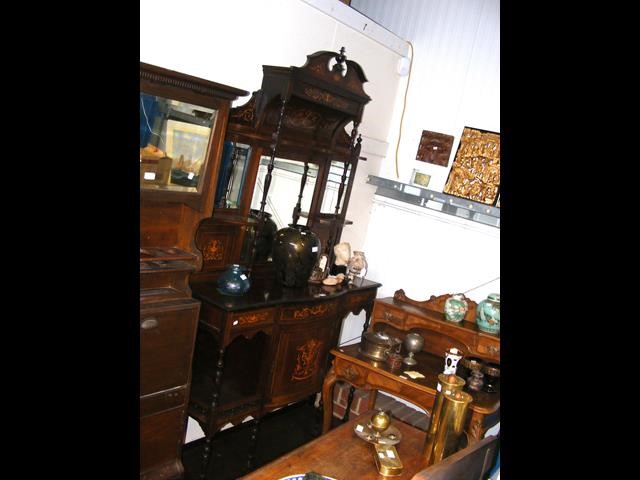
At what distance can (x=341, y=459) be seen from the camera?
2.25 metres

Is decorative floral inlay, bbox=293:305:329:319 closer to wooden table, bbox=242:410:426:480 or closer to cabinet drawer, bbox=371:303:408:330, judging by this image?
cabinet drawer, bbox=371:303:408:330

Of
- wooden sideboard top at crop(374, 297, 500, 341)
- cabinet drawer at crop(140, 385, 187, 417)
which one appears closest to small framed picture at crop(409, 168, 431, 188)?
wooden sideboard top at crop(374, 297, 500, 341)

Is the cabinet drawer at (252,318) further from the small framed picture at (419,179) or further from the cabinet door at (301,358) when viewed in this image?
the small framed picture at (419,179)

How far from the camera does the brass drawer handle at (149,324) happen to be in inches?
100

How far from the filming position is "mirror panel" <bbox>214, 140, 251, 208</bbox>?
3.25 m

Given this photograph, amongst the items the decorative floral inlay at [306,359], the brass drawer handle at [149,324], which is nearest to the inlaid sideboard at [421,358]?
the decorative floral inlay at [306,359]

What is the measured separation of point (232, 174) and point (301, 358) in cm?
130

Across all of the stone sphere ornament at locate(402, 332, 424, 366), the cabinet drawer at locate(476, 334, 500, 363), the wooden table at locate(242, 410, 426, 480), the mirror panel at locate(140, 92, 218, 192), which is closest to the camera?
the wooden table at locate(242, 410, 426, 480)

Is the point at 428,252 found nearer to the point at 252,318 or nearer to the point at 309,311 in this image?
the point at 309,311

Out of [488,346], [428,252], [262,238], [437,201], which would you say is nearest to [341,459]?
[262,238]

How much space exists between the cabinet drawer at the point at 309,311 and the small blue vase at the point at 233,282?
1.00 ft

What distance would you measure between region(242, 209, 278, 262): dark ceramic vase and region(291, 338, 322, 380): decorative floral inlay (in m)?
0.66
